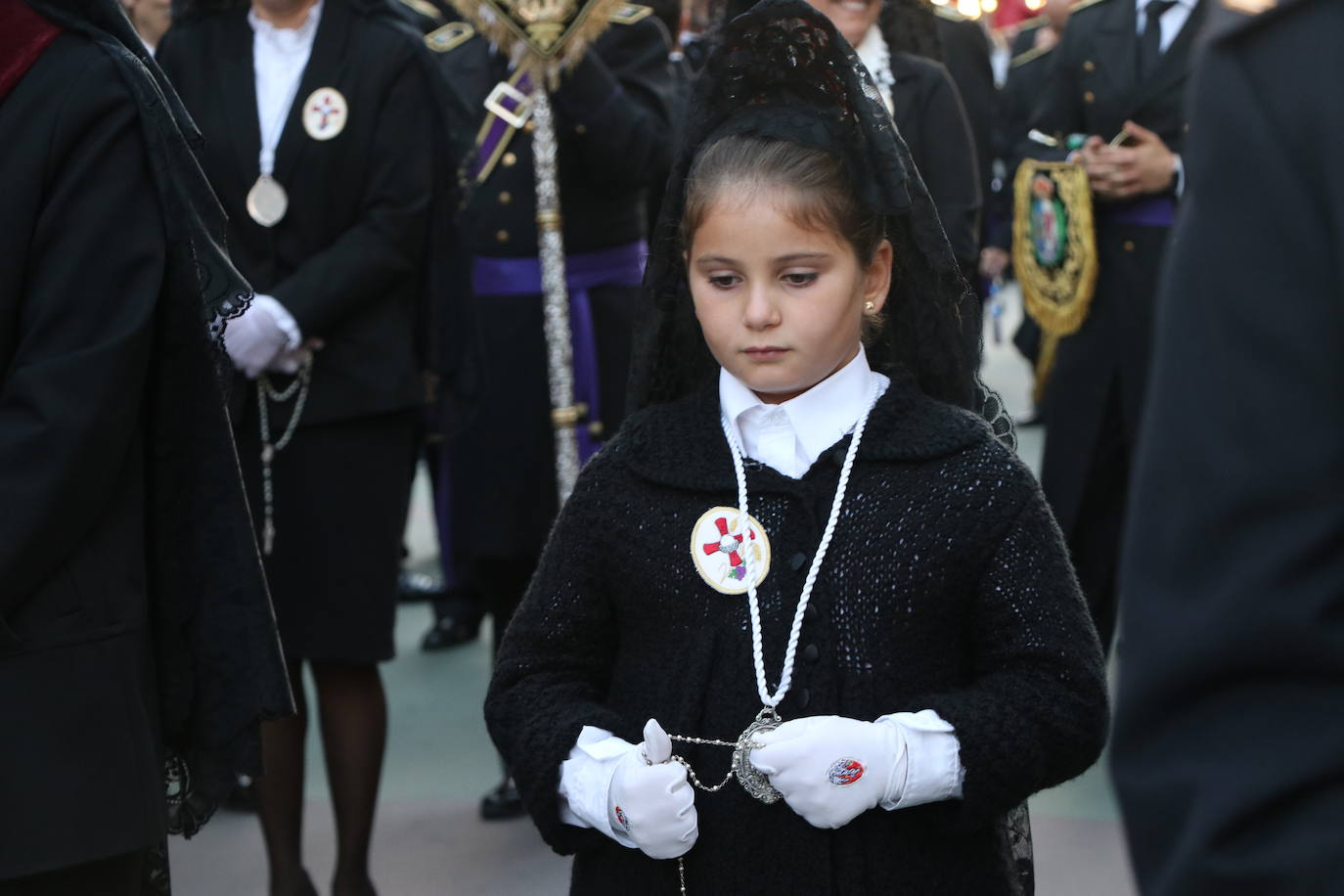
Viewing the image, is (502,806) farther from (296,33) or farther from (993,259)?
(993,259)

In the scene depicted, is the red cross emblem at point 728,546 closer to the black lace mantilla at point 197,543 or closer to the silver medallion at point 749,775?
the silver medallion at point 749,775

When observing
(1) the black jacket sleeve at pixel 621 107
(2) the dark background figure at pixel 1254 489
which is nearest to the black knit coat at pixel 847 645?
(2) the dark background figure at pixel 1254 489

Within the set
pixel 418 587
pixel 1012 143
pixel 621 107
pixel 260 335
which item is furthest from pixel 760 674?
pixel 1012 143

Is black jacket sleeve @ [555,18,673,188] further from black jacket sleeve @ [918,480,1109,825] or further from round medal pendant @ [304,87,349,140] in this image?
black jacket sleeve @ [918,480,1109,825]

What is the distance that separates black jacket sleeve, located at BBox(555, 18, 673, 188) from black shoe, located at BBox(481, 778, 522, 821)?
155cm

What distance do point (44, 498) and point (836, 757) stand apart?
1049 mm

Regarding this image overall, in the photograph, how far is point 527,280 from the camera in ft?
15.2

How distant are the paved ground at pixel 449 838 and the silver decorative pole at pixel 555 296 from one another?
2.86 feet

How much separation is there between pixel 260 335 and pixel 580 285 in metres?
1.13

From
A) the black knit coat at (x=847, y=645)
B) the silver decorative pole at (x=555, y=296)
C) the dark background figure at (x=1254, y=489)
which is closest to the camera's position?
the dark background figure at (x=1254, y=489)

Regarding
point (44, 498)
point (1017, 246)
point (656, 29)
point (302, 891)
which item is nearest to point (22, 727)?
point (44, 498)

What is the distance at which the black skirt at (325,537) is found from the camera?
379 cm

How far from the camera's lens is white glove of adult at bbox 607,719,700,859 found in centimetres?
201

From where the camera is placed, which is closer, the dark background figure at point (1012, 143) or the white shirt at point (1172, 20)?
the white shirt at point (1172, 20)
